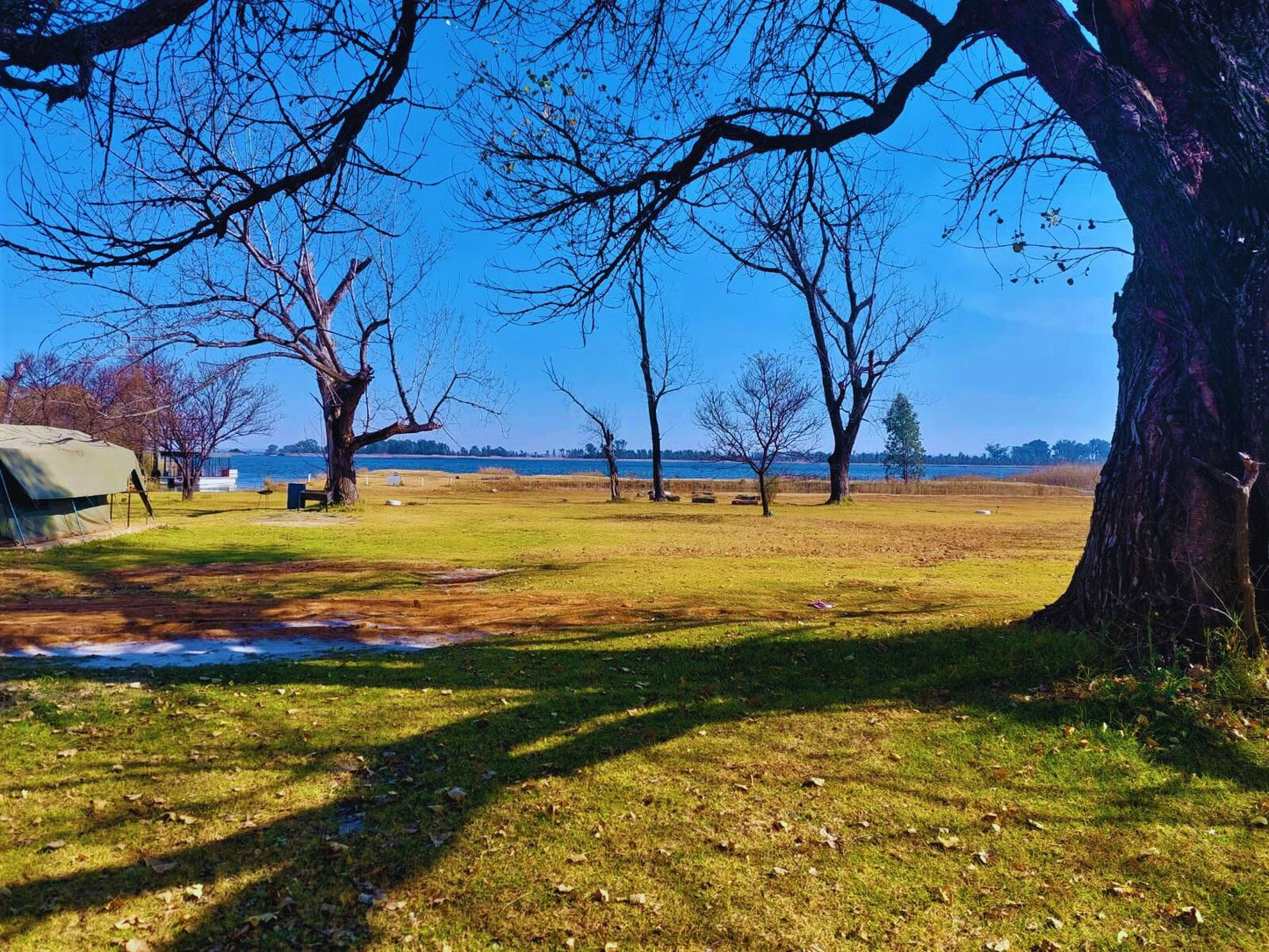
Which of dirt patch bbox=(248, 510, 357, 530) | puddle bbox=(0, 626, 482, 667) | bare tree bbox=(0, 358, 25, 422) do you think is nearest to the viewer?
puddle bbox=(0, 626, 482, 667)

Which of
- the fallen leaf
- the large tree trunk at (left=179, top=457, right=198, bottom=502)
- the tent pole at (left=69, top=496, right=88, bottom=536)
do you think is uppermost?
the large tree trunk at (left=179, top=457, right=198, bottom=502)

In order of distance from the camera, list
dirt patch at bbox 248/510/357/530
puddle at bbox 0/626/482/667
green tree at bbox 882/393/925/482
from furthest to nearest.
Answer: green tree at bbox 882/393/925/482, dirt patch at bbox 248/510/357/530, puddle at bbox 0/626/482/667

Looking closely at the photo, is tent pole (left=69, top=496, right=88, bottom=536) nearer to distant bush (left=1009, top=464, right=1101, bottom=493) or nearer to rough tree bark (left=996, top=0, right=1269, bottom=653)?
rough tree bark (left=996, top=0, right=1269, bottom=653)

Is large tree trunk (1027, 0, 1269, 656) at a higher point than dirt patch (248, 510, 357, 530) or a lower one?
higher

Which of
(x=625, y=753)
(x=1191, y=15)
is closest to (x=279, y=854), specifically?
(x=625, y=753)

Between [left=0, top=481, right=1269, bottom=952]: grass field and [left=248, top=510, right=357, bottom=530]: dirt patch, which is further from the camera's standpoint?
[left=248, top=510, right=357, bottom=530]: dirt patch

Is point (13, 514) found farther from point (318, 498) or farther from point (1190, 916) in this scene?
point (1190, 916)

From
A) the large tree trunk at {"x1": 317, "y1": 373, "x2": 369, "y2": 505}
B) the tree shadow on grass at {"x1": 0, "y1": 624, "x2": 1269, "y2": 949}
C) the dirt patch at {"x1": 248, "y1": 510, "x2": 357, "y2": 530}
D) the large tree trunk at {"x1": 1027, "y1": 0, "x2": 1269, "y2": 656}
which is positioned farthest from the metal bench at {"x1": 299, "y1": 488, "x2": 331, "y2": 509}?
the large tree trunk at {"x1": 1027, "y1": 0, "x2": 1269, "y2": 656}

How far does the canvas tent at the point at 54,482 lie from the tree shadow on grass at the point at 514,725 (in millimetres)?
13308

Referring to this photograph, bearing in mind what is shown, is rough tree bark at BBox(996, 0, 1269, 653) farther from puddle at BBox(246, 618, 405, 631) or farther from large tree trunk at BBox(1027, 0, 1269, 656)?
puddle at BBox(246, 618, 405, 631)

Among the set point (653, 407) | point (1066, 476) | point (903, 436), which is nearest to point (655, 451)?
point (653, 407)

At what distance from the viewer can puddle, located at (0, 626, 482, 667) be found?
6.40 meters

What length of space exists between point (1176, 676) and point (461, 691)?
500 centimetres

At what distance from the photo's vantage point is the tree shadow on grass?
2.87 meters
